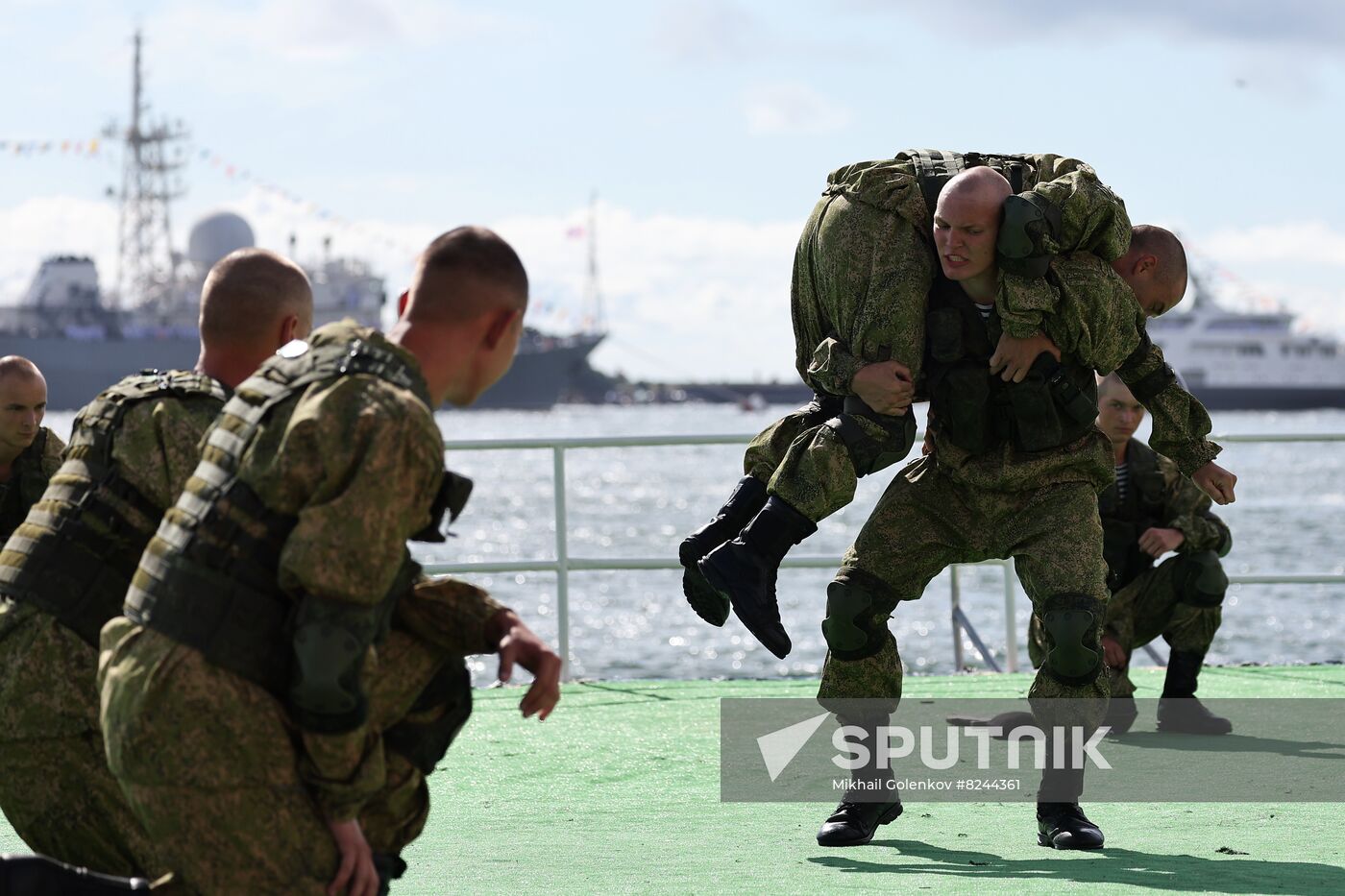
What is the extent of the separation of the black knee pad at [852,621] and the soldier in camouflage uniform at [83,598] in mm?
1915

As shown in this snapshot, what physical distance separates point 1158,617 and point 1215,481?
7.19ft

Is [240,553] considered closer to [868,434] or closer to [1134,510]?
[868,434]

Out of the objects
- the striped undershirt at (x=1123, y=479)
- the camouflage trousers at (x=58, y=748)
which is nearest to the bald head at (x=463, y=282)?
the camouflage trousers at (x=58, y=748)

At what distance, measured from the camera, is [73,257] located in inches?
3784

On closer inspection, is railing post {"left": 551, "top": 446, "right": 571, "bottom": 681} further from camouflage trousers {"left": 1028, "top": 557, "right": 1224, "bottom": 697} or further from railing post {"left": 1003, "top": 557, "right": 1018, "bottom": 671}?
camouflage trousers {"left": 1028, "top": 557, "right": 1224, "bottom": 697}

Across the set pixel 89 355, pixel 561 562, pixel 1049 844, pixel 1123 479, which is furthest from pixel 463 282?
pixel 89 355

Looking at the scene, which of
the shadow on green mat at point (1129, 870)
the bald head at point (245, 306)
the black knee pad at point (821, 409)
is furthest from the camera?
the black knee pad at point (821, 409)

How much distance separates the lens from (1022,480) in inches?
178

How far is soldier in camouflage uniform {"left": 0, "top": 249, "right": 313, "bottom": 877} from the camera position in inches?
120

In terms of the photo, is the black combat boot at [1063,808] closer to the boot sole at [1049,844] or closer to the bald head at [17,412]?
the boot sole at [1049,844]

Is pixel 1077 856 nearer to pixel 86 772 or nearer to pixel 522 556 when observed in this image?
pixel 86 772

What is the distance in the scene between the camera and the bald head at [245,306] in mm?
3264

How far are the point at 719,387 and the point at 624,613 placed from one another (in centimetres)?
7771

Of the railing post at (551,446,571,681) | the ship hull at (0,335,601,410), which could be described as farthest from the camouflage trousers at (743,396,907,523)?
the ship hull at (0,335,601,410)
